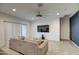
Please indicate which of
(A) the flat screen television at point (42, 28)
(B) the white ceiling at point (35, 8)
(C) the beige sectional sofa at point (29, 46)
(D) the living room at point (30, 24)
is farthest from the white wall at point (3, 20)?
(A) the flat screen television at point (42, 28)

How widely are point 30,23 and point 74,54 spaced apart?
1608 millimetres

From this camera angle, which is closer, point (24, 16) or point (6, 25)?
point (6, 25)

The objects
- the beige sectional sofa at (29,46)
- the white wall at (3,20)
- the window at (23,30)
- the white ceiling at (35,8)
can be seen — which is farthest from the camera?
the window at (23,30)

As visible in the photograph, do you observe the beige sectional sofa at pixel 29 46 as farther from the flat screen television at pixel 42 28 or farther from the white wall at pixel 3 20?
the flat screen television at pixel 42 28

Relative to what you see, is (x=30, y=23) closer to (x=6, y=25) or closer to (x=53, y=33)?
(x=6, y=25)

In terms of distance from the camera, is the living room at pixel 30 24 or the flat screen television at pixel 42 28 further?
the flat screen television at pixel 42 28

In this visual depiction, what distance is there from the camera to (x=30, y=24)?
2.79 m

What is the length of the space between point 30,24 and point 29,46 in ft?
2.54

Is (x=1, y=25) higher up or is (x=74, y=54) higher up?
(x=1, y=25)

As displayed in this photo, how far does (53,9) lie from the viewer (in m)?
2.29

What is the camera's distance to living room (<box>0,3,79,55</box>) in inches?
85.3

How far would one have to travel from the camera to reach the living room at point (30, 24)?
2.17 meters

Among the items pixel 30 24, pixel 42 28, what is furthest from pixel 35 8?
pixel 42 28
